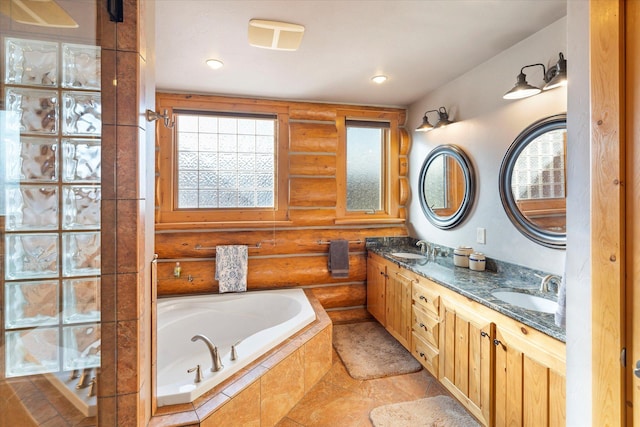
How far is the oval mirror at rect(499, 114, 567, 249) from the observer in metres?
1.82

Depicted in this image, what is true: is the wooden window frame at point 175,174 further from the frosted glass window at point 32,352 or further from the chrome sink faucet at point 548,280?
the chrome sink faucet at point 548,280

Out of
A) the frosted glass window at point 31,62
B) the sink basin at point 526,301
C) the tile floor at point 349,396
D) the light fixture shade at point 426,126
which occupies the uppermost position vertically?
the light fixture shade at point 426,126

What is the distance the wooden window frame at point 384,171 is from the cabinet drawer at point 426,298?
4.04 feet

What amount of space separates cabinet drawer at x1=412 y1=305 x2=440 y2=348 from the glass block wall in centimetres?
206

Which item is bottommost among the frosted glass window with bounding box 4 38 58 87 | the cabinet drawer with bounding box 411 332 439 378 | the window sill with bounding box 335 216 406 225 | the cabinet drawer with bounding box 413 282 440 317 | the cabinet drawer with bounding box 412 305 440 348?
the cabinet drawer with bounding box 411 332 439 378

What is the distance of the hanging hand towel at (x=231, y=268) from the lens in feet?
10.0

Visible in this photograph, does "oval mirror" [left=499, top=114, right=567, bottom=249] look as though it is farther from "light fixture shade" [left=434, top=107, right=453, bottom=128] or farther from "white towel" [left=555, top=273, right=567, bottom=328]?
"light fixture shade" [left=434, top=107, right=453, bottom=128]

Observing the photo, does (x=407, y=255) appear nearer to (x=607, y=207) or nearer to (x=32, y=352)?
(x=607, y=207)

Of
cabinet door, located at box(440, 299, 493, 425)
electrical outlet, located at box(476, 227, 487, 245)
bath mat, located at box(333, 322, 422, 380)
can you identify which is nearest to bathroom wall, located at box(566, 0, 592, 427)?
cabinet door, located at box(440, 299, 493, 425)

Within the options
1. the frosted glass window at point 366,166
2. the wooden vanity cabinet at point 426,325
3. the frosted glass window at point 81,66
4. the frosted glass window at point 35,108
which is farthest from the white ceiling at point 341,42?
the wooden vanity cabinet at point 426,325

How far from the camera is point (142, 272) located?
45.9 inches

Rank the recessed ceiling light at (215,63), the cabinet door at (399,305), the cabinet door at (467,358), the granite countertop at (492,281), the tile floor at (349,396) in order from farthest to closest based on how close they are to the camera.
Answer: the cabinet door at (399,305)
the recessed ceiling light at (215,63)
the tile floor at (349,396)
the cabinet door at (467,358)
the granite countertop at (492,281)

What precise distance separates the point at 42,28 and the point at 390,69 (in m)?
2.34

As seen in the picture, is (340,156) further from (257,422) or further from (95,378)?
(95,378)
